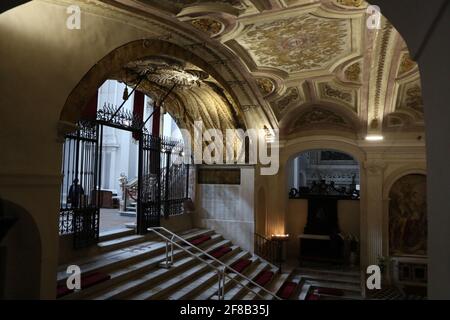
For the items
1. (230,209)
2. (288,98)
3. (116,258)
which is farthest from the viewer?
(230,209)

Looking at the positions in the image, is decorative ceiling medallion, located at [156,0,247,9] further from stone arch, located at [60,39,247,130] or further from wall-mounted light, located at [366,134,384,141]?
wall-mounted light, located at [366,134,384,141]

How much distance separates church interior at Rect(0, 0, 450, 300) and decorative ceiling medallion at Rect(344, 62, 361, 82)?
14 cm

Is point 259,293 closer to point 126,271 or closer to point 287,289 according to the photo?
point 287,289

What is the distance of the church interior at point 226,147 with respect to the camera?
460 cm

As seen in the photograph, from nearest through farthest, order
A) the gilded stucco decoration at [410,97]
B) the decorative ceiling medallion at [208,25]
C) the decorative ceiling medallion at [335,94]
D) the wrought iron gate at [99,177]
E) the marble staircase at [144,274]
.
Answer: the marble staircase at [144,274]
the decorative ceiling medallion at [208,25]
the wrought iron gate at [99,177]
the gilded stucco decoration at [410,97]
the decorative ceiling medallion at [335,94]

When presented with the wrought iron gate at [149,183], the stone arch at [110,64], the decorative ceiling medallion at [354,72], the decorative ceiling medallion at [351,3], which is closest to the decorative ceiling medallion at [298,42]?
the decorative ceiling medallion at [351,3]

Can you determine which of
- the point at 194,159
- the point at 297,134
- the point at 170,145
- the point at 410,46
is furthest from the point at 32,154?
the point at 297,134

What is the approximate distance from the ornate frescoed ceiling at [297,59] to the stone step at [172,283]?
196 inches

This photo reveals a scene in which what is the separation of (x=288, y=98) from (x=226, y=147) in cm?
281

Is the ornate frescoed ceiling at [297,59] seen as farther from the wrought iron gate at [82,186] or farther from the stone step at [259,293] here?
the stone step at [259,293]

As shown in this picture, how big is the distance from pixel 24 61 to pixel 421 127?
12709 mm

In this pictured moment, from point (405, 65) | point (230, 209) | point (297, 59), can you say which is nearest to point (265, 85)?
point (297, 59)

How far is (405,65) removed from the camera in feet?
29.7
